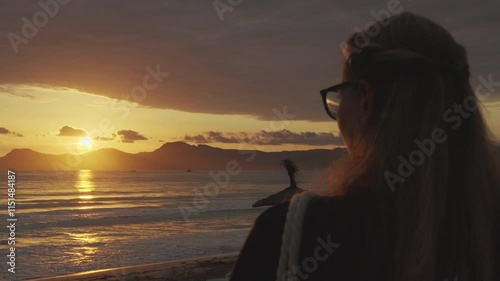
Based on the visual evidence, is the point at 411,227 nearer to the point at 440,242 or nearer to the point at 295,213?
the point at 440,242

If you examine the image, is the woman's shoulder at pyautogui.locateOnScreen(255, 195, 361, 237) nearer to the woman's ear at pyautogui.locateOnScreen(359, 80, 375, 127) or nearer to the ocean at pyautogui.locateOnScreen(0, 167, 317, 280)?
the woman's ear at pyautogui.locateOnScreen(359, 80, 375, 127)

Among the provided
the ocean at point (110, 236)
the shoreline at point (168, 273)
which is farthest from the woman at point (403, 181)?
the shoreline at point (168, 273)

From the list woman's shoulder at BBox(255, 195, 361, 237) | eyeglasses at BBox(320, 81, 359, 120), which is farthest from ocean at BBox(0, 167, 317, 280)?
woman's shoulder at BBox(255, 195, 361, 237)

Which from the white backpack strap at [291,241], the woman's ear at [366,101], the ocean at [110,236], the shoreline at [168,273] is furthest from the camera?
the ocean at [110,236]

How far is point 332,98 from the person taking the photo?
1422mm

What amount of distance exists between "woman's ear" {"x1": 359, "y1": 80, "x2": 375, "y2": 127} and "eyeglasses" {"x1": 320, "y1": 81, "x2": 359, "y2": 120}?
0.06m

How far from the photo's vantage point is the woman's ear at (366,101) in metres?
1.29

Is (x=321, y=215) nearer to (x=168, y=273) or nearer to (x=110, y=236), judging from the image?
(x=168, y=273)

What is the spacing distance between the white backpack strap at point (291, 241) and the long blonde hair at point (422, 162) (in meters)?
0.12

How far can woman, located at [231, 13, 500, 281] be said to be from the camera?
45.1 inches

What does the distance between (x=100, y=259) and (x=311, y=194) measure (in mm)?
15091

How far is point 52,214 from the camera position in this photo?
2997 centimetres

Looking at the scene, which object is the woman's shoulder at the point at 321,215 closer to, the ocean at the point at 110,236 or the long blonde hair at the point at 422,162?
the long blonde hair at the point at 422,162

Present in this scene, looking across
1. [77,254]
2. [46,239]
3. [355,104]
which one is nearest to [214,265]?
[77,254]
